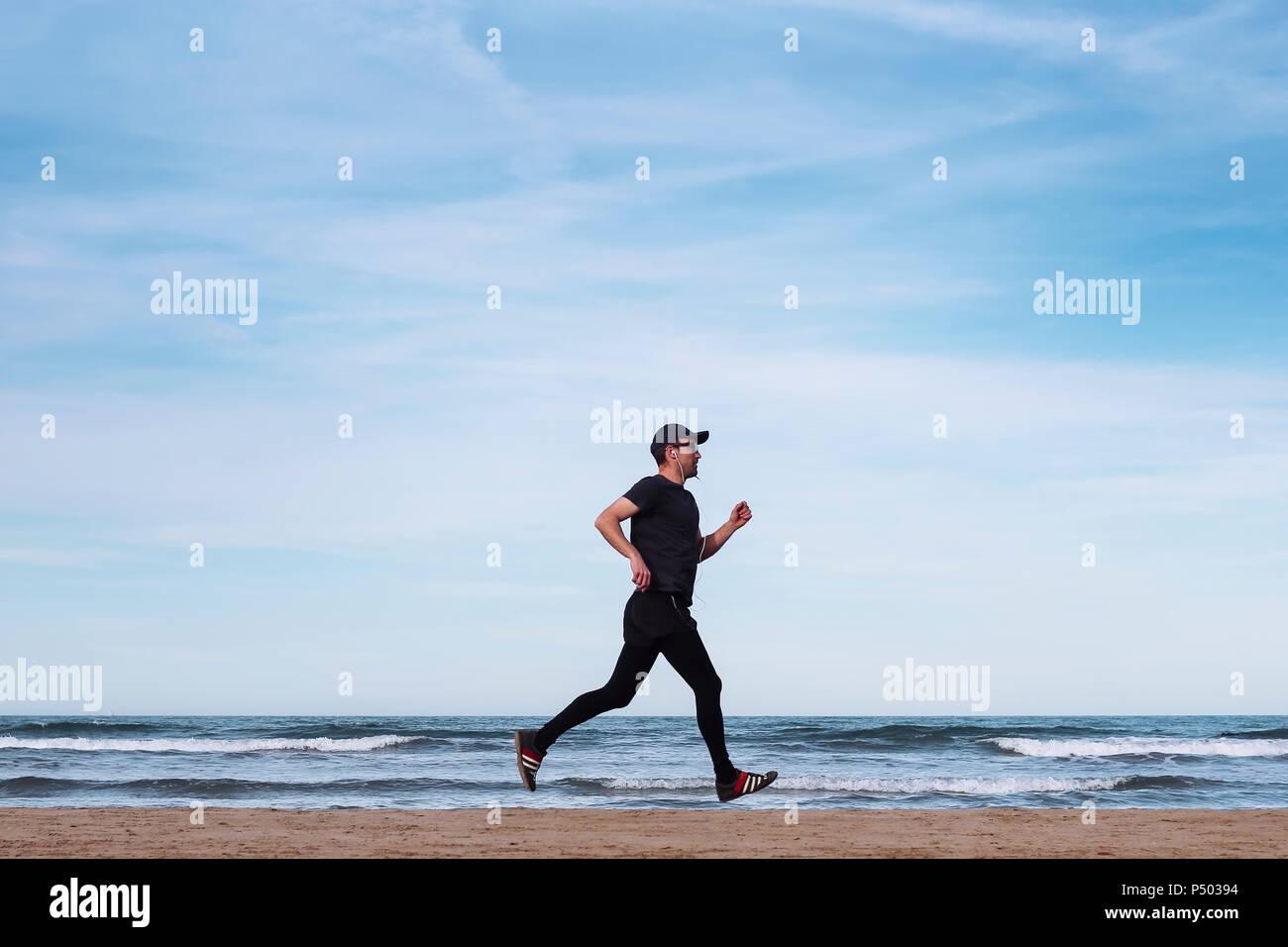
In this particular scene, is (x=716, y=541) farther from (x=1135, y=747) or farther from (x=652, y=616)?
(x=1135, y=747)

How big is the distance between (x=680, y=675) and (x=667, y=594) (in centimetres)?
49

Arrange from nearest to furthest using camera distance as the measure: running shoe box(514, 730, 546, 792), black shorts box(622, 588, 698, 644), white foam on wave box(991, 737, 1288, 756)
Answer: black shorts box(622, 588, 698, 644), running shoe box(514, 730, 546, 792), white foam on wave box(991, 737, 1288, 756)

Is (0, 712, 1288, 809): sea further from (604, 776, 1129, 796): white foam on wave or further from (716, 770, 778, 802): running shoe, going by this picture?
(716, 770, 778, 802): running shoe

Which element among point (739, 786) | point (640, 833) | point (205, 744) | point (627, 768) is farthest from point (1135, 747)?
point (739, 786)

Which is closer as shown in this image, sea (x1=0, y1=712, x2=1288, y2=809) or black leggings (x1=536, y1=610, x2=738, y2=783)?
black leggings (x1=536, y1=610, x2=738, y2=783)

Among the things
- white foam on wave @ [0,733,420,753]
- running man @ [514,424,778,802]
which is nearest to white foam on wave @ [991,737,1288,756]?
white foam on wave @ [0,733,420,753]

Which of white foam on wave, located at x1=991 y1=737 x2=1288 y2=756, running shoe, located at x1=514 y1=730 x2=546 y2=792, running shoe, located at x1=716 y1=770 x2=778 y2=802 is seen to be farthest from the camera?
white foam on wave, located at x1=991 y1=737 x2=1288 y2=756

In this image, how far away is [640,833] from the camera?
7453mm

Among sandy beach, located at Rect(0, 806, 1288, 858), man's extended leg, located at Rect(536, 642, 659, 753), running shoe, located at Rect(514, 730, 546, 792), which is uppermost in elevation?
man's extended leg, located at Rect(536, 642, 659, 753)

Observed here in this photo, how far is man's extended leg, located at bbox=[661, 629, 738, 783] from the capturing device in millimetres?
6609

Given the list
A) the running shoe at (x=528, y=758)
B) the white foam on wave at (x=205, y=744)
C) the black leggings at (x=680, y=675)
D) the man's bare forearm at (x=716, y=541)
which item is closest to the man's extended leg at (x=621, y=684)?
the black leggings at (x=680, y=675)

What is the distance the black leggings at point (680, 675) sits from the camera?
261 inches
